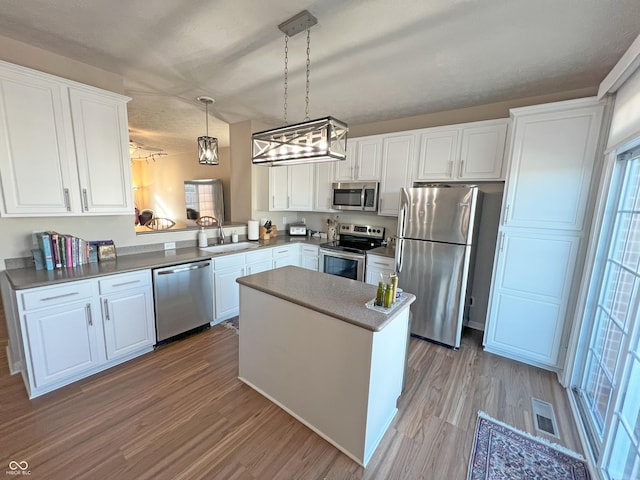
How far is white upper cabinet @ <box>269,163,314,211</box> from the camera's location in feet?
13.5

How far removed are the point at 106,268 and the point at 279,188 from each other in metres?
2.47

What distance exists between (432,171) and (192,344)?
3.27 meters

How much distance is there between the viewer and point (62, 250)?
2205mm

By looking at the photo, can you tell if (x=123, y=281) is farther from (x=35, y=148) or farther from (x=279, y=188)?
(x=279, y=188)

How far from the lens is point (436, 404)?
2016 mm

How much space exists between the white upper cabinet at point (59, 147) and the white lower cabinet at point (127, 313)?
0.68m

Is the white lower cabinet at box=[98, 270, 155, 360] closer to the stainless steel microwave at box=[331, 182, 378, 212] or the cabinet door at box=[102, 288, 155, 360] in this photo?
the cabinet door at box=[102, 288, 155, 360]

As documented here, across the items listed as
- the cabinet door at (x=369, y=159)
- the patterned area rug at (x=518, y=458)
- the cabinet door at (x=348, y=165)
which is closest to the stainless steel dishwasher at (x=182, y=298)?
the cabinet door at (x=348, y=165)

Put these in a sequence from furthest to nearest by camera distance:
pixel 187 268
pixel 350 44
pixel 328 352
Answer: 1. pixel 187 268
2. pixel 350 44
3. pixel 328 352

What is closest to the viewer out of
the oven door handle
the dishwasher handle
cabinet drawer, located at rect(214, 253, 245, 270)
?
the dishwasher handle

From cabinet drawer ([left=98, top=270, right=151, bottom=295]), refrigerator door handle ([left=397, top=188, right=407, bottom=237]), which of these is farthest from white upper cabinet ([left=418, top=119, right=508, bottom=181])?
cabinet drawer ([left=98, top=270, right=151, bottom=295])

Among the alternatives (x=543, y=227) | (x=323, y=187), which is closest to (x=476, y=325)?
(x=543, y=227)

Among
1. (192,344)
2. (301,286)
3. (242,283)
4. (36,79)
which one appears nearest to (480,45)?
(301,286)

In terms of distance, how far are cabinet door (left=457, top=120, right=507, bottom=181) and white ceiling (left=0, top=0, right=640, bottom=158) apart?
355mm
